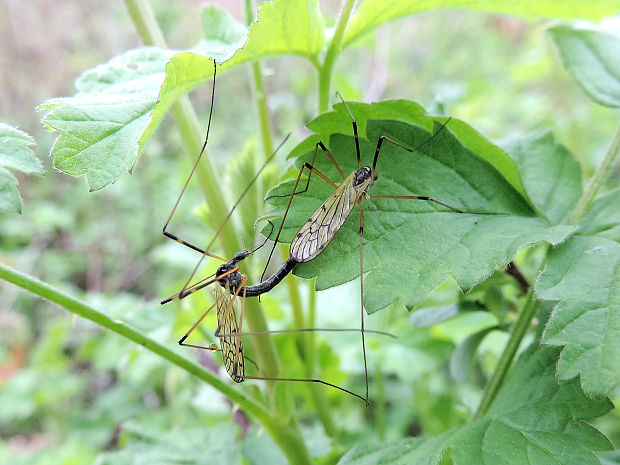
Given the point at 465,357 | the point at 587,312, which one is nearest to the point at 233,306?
the point at 465,357

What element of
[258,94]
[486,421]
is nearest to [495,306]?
[486,421]

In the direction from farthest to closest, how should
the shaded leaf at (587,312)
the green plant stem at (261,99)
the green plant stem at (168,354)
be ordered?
1. the green plant stem at (261,99)
2. the green plant stem at (168,354)
3. the shaded leaf at (587,312)

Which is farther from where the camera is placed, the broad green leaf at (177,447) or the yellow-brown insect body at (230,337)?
the broad green leaf at (177,447)

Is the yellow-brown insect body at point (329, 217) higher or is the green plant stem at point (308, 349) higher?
the yellow-brown insect body at point (329, 217)

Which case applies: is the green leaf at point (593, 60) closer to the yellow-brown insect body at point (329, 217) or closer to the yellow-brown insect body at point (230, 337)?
the yellow-brown insect body at point (329, 217)

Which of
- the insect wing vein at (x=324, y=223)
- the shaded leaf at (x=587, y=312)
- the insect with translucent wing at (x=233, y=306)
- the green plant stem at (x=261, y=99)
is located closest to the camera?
the shaded leaf at (x=587, y=312)

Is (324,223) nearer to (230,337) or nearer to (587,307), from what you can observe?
(230,337)

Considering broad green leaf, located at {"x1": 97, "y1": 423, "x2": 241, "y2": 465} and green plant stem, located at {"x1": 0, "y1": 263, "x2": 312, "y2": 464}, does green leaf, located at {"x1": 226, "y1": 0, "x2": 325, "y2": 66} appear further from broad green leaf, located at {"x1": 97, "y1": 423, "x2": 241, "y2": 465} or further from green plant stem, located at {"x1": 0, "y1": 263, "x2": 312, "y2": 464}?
broad green leaf, located at {"x1": 97, "y1": 423, "x2": 241, "y2": 465}

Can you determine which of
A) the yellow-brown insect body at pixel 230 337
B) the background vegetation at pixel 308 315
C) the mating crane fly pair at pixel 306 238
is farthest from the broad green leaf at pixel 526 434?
the yellow-brown insect body at pixel 230 337
